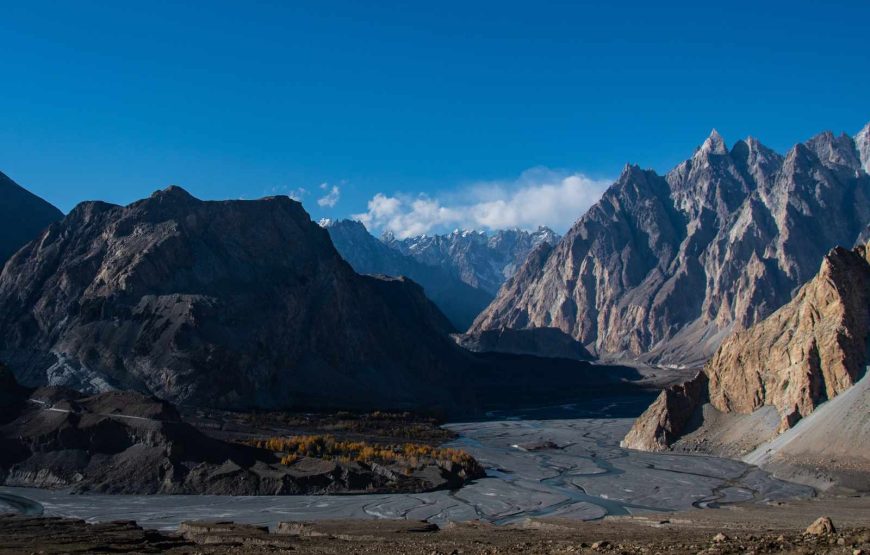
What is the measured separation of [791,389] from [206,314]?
94.1 meters

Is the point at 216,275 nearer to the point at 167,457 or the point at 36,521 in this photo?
the point at 167,457

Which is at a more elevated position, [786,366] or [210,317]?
[210,317]

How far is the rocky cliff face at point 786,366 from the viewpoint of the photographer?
76000mm

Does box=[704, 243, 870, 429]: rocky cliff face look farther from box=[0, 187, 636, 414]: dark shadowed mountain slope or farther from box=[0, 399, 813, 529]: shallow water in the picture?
box=[0, 187, 636, 414]: dark shadowed mountain slope

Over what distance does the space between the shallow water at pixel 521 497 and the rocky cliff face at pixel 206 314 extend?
53056mm

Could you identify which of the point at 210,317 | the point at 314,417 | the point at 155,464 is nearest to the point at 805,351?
the point at 155,464

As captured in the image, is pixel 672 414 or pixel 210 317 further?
pixel 210 317

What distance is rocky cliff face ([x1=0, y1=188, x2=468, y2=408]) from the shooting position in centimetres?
12238

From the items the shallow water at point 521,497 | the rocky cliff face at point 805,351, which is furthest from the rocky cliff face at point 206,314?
the rocky cliff face at point 805,351

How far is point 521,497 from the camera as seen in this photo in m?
61.9

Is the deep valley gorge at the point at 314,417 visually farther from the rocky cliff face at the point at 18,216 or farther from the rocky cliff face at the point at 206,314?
the rocky cliff face at the point at 18,216

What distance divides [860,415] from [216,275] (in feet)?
387

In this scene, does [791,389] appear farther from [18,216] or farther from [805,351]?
[18,216]

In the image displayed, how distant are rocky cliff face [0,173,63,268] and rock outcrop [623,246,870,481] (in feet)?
486
